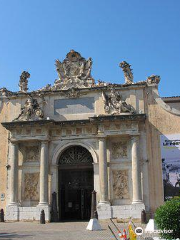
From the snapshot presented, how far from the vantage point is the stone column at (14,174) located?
74.7 feet

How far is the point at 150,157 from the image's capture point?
72.9ft

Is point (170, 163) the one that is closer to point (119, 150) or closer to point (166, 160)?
point (166, 160)

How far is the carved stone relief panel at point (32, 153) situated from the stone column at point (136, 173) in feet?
21.9

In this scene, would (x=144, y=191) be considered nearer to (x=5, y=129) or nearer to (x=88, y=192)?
(x=88, y=192)

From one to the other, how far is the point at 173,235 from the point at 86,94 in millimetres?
15273

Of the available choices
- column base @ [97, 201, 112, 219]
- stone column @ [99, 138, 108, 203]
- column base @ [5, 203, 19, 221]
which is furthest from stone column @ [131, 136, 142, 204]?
column base @ [5, 203, 19, 221]

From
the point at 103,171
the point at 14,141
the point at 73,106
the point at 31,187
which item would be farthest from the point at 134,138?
the point at 14,141

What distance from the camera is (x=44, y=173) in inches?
886

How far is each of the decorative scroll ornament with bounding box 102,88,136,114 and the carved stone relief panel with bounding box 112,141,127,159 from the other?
2149 millimetres

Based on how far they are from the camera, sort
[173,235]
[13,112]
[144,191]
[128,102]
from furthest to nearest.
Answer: [13,112]
[128,102]
[144,191]
[173,235]

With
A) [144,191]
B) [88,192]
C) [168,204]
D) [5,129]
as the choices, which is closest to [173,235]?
[168,204]

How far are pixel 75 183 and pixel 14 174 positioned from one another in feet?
13.8

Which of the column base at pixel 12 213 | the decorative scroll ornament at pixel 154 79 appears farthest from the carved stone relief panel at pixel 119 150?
the column base at pixel 12 213

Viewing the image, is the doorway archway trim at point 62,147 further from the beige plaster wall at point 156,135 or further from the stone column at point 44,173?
the beige plaster wall at point 156,135
